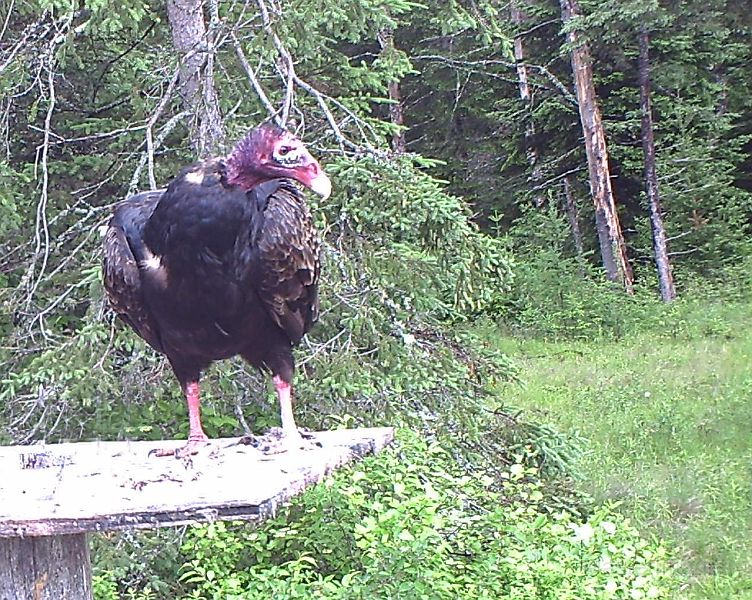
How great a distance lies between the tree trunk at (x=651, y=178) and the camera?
1287cm

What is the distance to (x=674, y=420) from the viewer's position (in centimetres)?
789

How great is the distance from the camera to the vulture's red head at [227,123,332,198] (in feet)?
9.01

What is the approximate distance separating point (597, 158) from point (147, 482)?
38.6ft

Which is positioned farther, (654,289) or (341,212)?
(654,289)

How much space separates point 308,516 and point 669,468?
3440 mm

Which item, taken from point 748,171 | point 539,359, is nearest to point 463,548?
point 539,359

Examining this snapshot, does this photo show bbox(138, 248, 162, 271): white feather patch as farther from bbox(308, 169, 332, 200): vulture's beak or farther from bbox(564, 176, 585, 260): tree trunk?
bbox(564, 176, 585, 260): tree trunk

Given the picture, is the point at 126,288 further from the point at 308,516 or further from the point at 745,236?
the point at 745,236

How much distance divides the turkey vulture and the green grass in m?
2.93

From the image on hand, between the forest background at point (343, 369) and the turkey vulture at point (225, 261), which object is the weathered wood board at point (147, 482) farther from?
the forest background at point (343, 369)

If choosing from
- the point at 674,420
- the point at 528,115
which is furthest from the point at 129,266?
the point at 528,115

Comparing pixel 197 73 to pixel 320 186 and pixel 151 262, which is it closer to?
pixel 151 262

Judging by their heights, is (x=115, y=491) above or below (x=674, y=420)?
above

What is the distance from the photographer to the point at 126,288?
3.07m
